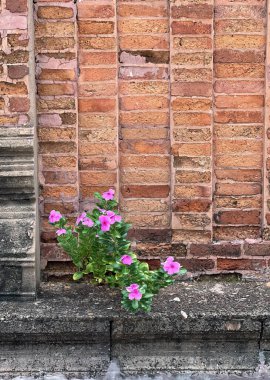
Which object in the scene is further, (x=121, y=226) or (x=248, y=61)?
(x=248, y=61)

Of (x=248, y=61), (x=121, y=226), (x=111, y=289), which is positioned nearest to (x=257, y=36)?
(x=248, y=61)

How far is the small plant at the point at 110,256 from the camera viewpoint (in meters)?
3.61

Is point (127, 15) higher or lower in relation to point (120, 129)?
higher

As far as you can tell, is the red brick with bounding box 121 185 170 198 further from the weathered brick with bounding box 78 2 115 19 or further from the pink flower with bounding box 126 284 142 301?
the weathered brick with bounding box 78 2 115 19

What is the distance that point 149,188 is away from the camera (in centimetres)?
411

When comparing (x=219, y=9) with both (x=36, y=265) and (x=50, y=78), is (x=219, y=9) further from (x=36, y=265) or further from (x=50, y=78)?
(x=36, y=265)

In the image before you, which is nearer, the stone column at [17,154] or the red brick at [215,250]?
the stone column at [17,154]

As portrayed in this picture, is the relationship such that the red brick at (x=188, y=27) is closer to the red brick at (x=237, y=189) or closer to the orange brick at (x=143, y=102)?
the orange brick at (x=143, y=102)

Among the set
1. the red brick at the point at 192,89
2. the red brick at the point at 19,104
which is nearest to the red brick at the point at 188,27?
the red brick at the point at 192,89

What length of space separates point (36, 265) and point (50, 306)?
240 millimetres

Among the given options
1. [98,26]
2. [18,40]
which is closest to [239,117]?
[98,26]

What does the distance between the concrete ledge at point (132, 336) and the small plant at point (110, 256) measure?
148 mm

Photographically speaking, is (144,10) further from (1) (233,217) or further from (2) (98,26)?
(1) (233,217)

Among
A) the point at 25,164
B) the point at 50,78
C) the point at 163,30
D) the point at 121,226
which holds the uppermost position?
the point at 163,30
